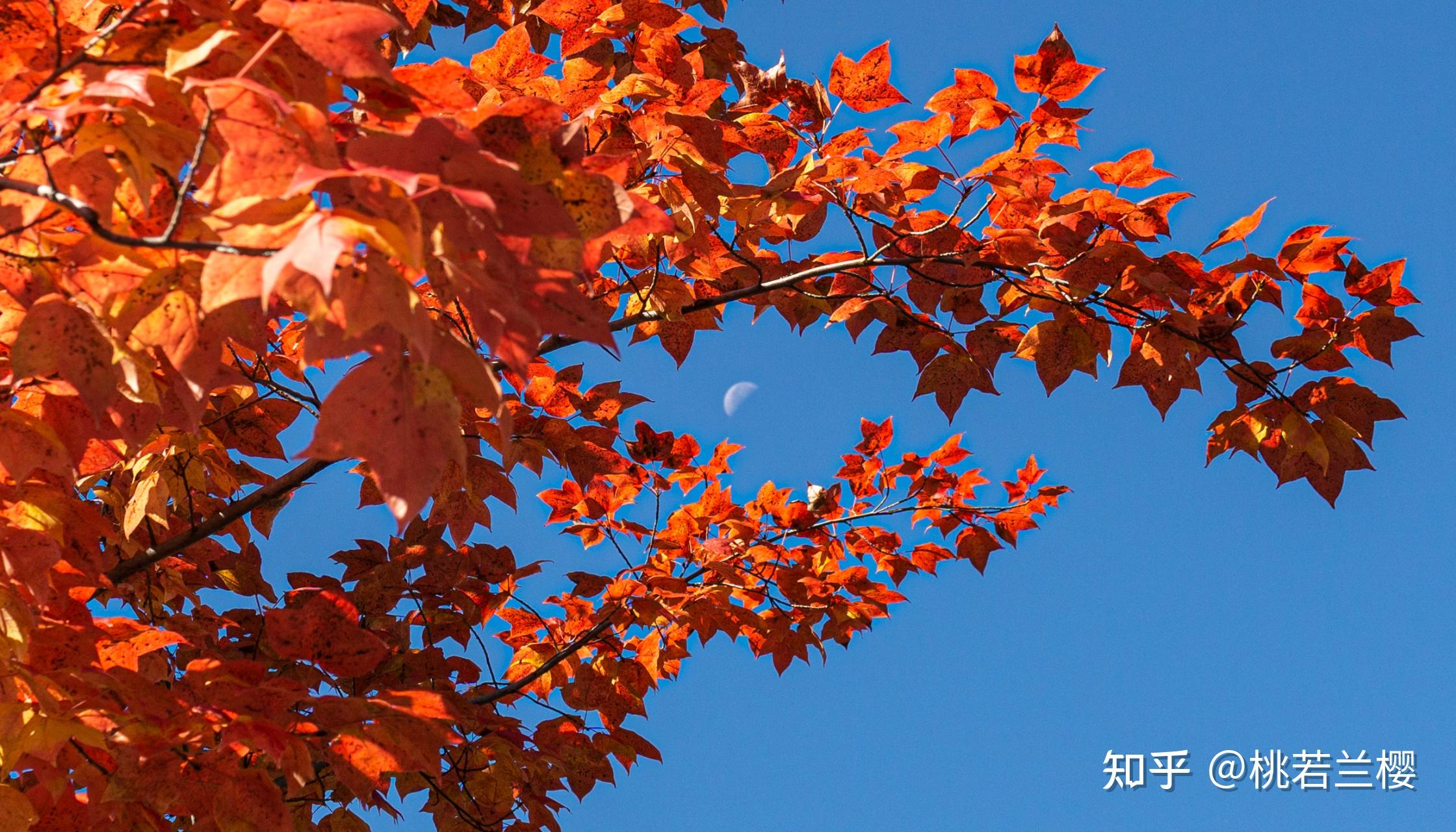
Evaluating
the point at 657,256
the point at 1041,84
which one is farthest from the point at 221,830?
the point at 1041,84

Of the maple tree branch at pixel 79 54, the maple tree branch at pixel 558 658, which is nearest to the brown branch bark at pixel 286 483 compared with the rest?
the maple tree branch at pixel 558 658

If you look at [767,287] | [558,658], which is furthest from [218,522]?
[767,287]

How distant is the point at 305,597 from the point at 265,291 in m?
2.63

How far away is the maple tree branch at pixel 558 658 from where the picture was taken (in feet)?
11.0

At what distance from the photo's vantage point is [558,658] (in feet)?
11.3

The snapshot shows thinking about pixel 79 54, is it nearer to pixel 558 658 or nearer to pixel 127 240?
pixel 127 240

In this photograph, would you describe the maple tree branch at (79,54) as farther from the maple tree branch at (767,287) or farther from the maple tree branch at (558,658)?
the maple tree branch at (558,658)

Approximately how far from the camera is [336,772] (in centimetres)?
192

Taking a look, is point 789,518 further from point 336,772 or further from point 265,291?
point 265,291

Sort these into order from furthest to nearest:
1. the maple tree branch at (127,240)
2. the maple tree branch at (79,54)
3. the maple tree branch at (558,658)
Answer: the maple tree branch at (558,658), the maple tree branch at (79,54), the maple tree branch at (127,240)

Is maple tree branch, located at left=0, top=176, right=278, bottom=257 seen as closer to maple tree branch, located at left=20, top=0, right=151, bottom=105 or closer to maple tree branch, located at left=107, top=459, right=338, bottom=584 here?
maple tree branch, located at left=20, top=0, right=151, bottom=105

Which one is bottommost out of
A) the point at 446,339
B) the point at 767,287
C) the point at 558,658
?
the point at 446,339

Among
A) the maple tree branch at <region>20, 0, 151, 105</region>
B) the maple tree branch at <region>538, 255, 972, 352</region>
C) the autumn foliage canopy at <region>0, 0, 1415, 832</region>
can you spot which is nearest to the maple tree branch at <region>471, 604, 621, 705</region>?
the autumn foliage canopy at <region>0, 0, 1415, 832</region>

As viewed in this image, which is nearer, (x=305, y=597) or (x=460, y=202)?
(x=460, y=202)
